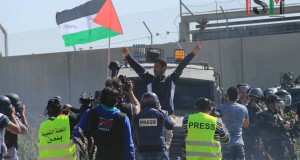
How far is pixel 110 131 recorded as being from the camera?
32.7 ft

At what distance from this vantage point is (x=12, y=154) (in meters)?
12.6

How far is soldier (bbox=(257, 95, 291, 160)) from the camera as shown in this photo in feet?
47.6

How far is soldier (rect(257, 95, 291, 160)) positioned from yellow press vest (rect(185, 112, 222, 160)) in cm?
292

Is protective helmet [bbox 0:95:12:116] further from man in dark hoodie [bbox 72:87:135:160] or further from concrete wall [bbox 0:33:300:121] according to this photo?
concrete wall [bbox 0:33:300:121]

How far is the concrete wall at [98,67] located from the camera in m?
25.8

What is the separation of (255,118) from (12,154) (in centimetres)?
445

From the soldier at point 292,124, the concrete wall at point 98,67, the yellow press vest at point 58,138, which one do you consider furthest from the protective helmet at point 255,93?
the concrete wall at point 98,67

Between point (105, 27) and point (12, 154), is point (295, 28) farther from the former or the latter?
point (12, 154)

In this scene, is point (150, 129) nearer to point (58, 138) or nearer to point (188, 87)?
point (58, 138)

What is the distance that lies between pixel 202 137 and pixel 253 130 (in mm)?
3728

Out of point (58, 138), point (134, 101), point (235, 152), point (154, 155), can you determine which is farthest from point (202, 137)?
point (235, 152)

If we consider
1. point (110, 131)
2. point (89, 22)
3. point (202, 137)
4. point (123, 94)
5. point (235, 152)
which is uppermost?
point (89, 22)

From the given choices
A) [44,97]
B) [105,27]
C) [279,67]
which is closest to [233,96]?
[105,27]

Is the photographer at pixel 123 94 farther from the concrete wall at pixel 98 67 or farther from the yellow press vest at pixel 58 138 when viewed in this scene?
the concrete wall at pixel 98 67
